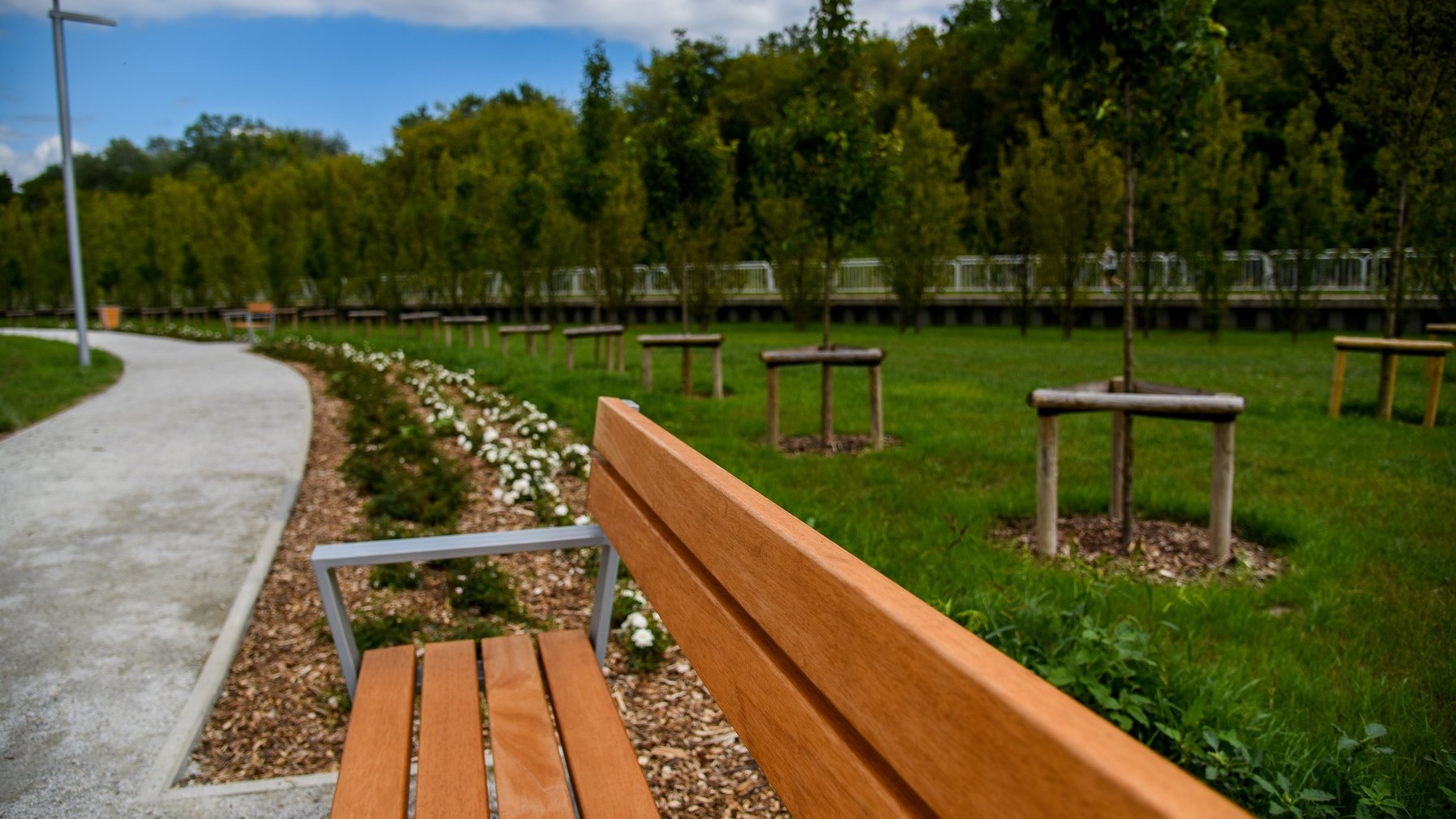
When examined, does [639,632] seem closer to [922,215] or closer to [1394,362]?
[1394,362]

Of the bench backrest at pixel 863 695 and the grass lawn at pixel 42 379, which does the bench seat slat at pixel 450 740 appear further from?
the grass lawn at pixel 42 379

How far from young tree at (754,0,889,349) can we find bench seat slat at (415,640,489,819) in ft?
18.7

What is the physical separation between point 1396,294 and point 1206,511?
19.1 feet

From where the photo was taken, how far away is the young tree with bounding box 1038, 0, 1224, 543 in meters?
5.00

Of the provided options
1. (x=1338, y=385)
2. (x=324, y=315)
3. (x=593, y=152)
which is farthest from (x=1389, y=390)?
(x=324, y=315)

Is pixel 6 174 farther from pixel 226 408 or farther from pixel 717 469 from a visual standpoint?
pixel 717 469

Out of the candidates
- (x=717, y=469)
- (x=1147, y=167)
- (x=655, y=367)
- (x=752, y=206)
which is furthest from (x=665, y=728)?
(x=752, y=206)

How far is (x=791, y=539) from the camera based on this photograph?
52.8 inches

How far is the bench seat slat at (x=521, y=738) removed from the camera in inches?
78.2

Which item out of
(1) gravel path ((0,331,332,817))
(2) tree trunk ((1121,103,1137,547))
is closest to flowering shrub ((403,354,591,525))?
(1) gravel path ((0,331,332,817))

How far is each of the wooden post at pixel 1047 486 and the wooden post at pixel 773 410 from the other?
3.04m

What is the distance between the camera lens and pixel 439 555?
2.80m

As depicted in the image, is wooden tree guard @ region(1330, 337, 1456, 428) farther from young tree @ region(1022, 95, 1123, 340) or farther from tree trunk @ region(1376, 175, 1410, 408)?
young tree @ region(1022, 95, 1123, 340)

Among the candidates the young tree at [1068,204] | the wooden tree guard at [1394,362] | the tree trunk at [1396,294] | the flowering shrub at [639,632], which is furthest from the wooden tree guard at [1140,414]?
the young tree at [1068,204]
